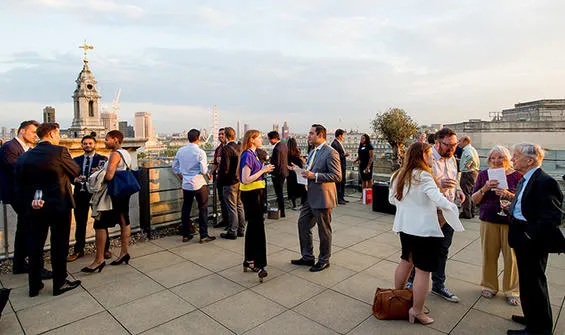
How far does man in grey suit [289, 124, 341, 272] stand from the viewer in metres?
4.37

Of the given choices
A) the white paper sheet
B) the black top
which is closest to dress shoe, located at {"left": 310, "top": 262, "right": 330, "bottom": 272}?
the white paper sheet

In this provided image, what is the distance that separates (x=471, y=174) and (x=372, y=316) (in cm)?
512

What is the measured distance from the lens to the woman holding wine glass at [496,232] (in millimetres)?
3678

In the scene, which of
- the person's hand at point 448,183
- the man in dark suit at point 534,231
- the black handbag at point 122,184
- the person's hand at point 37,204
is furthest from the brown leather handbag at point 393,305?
the person's hand at point 37,204

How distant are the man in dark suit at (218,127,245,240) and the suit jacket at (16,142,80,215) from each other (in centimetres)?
255

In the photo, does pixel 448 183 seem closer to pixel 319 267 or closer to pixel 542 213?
pixel 542 213

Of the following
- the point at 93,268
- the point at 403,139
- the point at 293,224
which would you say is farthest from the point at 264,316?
the point at 403,139

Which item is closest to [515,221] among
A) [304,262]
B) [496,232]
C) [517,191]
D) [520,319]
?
[517,191]

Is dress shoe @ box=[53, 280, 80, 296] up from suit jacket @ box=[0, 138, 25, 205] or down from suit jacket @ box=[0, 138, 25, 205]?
down

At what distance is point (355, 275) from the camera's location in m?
4.38

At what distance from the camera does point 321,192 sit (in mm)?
4391

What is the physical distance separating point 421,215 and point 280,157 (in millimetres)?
4216

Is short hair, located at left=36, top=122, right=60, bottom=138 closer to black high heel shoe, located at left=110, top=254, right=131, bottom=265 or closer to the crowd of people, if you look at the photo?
the crowd of people

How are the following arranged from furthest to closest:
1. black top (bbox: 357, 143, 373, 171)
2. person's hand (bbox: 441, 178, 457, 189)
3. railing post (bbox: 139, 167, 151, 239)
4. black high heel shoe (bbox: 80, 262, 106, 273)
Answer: black top (bbox: 357, 143, 373, 171) → railing post (bbox: 139, 167, 151, 239) → black high heel shoe (bbox: 80, 262, 106, 273) → person's hand (bbox: 441, 178, 457, 189)
